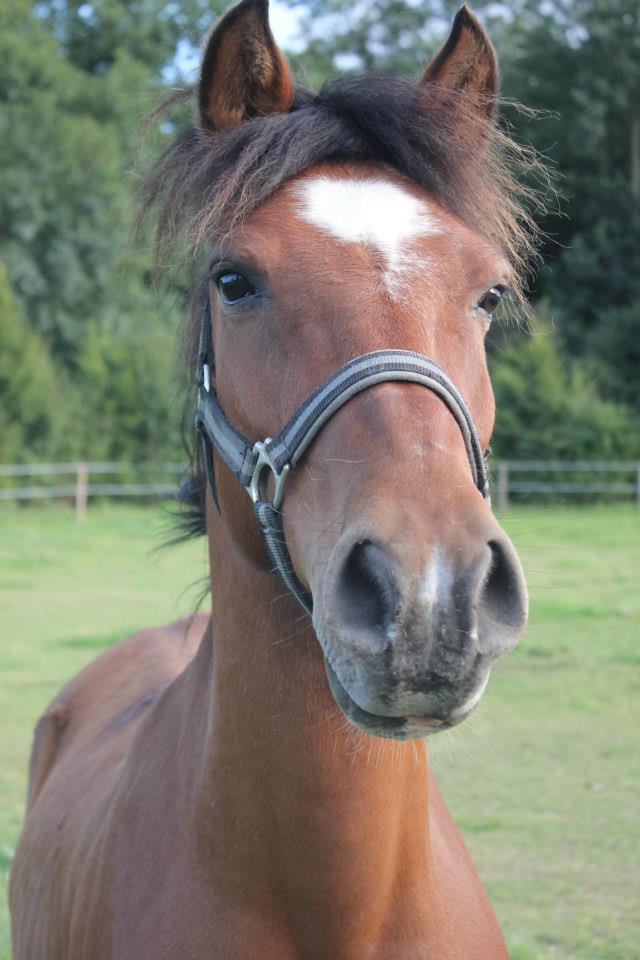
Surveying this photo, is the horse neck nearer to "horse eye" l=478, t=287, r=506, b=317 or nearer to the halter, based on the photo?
the halter

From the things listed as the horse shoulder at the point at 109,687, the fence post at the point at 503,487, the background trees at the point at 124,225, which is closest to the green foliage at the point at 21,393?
the background trees at the point at 124,225

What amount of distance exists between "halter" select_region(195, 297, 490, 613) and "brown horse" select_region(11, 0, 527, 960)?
0.02m

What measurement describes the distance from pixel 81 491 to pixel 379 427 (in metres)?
20.8

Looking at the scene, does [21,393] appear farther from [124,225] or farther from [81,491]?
[124,225]

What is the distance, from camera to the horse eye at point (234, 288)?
207 cm

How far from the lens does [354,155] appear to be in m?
2.19

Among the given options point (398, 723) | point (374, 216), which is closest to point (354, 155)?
point (374, 216)

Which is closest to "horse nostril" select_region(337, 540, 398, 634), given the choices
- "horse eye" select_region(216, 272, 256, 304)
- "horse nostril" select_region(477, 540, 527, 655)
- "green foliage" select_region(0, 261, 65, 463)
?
"horse nostril" select_region(477, 540, 527, 655)

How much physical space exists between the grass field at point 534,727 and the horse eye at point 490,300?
0.54 metres

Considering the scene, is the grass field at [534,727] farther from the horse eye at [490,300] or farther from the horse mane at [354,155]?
the horse mane at [354,155]

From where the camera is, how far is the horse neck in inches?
79.4

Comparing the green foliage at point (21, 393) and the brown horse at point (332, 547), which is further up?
the brown horse at point (332, 547)

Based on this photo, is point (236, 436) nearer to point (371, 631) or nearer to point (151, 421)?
point (371, 631)

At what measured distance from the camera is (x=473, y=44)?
2.45m
